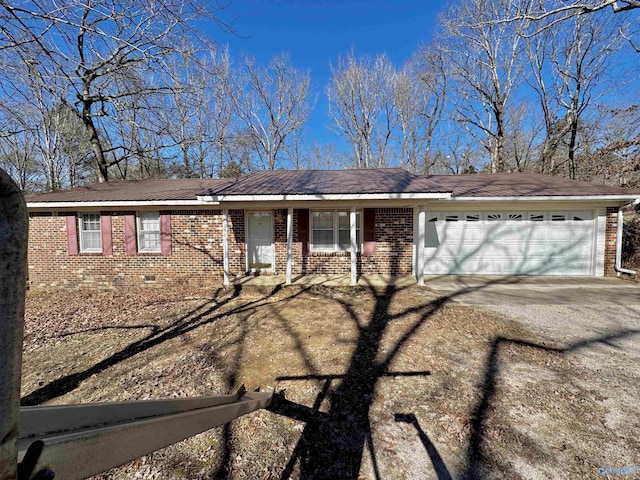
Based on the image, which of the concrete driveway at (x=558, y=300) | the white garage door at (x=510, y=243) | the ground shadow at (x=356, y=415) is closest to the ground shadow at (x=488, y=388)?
the ground shadow at (x=356, y=415)

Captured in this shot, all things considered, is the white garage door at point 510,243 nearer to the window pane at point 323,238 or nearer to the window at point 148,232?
the window pane at point 323,238

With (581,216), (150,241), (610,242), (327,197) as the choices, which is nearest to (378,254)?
(327,197)

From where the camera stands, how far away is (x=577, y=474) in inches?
90.4

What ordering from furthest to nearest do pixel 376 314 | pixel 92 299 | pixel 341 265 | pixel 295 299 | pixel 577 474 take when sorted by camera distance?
1. pixel 341 265
2. pixel 92 299
3. pixel 295 299
4. pixel 376 314
5. pixel 577 474

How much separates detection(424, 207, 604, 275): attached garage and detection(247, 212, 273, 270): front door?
477 cm

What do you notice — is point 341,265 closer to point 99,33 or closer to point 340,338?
point 340,338

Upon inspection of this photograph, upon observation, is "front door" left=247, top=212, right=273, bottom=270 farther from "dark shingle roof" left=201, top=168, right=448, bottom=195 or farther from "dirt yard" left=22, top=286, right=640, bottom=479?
"dirt yard" left=22, top=286, right=640, bottom=479

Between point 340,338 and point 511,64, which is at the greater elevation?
point 511,64

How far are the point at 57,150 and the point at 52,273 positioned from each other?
1535 centimetres

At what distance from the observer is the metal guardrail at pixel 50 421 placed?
506 millimetres

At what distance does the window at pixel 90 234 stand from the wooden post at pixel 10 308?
33.5 ft

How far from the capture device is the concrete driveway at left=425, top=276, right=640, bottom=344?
16.6ft

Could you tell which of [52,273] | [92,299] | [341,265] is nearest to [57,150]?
[52,273]

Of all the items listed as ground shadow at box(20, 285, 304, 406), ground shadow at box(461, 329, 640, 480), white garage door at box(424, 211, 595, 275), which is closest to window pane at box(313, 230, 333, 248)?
ground shadow at box(20, 285, 304, 406)
